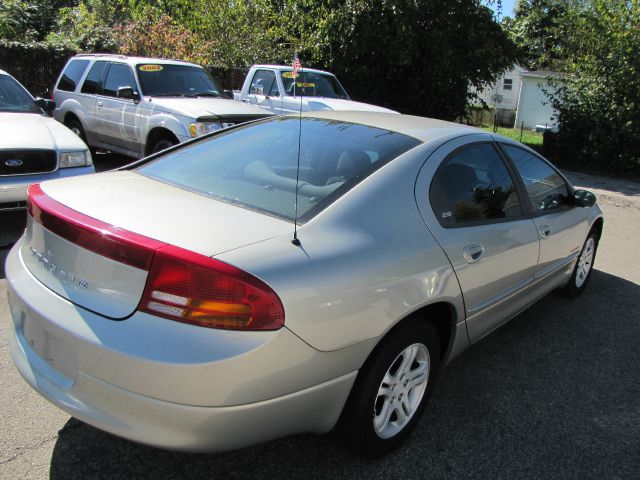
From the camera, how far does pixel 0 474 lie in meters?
2.36

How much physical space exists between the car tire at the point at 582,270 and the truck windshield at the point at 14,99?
609cm

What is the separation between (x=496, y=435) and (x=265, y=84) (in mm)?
9717

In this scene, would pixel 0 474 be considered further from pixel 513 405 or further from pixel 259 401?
pixel 513 405

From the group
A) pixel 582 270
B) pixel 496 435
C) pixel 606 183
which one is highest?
pixel 582 270

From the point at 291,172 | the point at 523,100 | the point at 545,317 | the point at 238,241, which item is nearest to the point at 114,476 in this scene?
the point at 238,241

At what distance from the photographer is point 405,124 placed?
3322mm

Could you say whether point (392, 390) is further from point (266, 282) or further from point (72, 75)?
point (72, 75)

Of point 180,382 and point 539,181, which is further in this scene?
point 539,181

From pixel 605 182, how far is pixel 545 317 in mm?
9115

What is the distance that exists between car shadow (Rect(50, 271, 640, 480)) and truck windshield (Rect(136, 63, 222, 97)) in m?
6.26

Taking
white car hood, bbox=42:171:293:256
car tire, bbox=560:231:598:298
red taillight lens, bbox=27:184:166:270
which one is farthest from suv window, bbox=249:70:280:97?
red taillight lens, bbox=27:184:166:270

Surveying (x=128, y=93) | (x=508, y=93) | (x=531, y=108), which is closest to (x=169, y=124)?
(x=128, y=93)

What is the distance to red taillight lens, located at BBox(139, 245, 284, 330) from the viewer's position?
197 centimetres

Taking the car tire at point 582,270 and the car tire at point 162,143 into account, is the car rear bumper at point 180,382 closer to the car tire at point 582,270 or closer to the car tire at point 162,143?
the car tire at point 582,270
